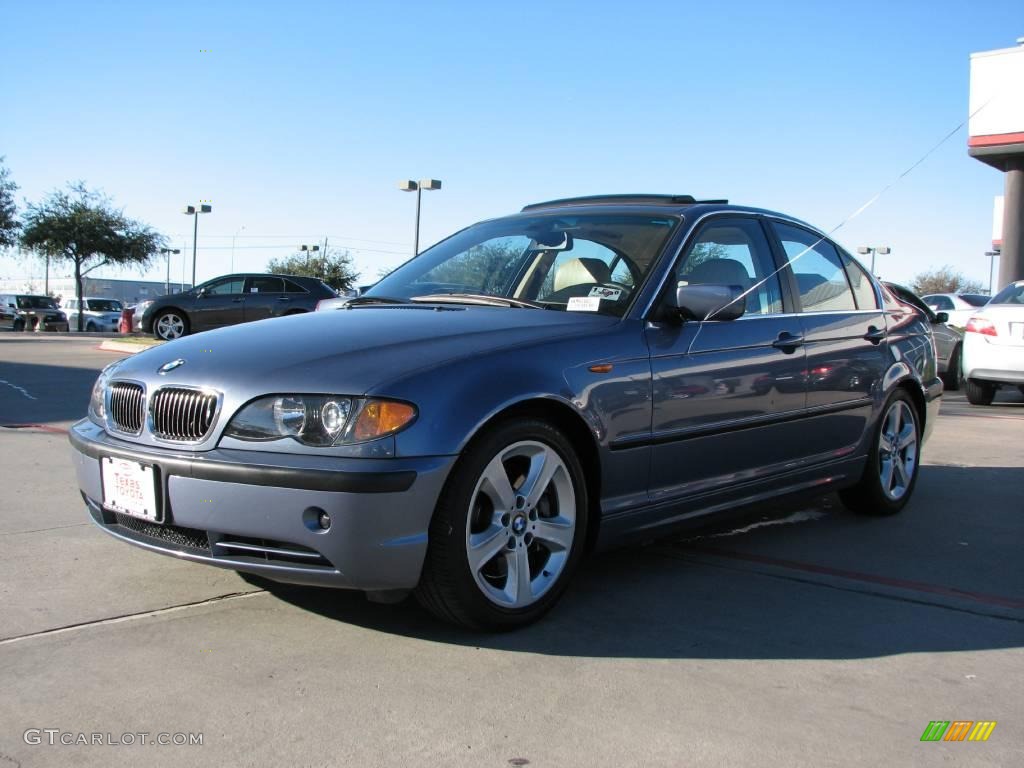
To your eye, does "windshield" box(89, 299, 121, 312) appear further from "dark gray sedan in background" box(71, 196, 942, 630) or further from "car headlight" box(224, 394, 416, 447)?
"car headlight" box(224, 394, 416, 447)

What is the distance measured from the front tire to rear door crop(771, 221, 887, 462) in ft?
5.68

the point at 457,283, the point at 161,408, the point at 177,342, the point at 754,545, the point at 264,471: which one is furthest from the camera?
the point at 754,545

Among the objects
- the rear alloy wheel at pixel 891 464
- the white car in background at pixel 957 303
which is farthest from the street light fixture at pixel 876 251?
the rear alloy wheel at pixel 891 464

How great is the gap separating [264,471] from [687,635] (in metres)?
1.55

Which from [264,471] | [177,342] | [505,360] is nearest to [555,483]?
[505,360]

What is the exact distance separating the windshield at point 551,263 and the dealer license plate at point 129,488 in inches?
62.2

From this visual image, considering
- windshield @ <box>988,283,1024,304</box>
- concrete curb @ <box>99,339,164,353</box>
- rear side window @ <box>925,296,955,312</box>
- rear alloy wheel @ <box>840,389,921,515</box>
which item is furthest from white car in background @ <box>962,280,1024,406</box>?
concrete curb @ <box>99,339,164,353</box>

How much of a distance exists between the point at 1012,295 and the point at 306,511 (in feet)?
35.3

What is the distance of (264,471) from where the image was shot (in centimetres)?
310

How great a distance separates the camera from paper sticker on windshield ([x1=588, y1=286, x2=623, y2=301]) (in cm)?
418

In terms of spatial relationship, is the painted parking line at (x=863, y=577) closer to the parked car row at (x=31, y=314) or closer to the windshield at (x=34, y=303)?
the parked car row at (x=31, y=314)

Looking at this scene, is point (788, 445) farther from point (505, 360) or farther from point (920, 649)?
point (505, 360)

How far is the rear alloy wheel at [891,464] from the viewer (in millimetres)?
5555

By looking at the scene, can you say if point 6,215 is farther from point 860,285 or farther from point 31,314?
point 860,285
